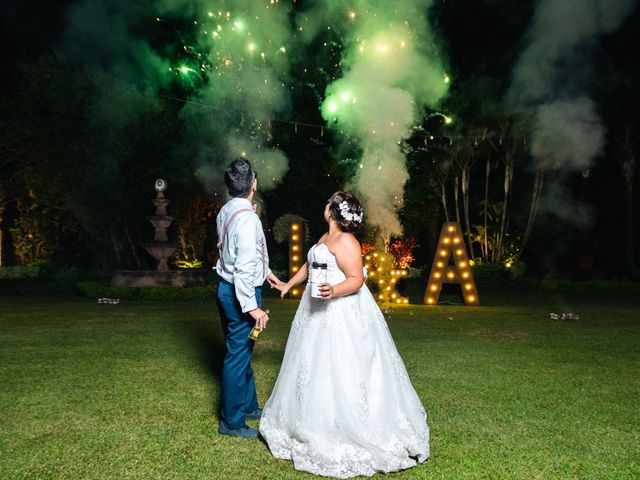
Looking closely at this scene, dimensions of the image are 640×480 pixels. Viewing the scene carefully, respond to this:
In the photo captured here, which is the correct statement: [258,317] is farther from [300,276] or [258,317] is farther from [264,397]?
[264,397]

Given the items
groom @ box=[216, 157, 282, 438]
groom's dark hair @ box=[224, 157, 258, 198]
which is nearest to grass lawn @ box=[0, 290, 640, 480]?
groom @ box=[216, 157, 282, 438]

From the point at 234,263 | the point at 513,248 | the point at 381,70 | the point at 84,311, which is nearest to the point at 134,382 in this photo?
the point at 234,263

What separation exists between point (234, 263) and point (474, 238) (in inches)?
781

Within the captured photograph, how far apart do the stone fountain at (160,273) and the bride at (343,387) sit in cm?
1217

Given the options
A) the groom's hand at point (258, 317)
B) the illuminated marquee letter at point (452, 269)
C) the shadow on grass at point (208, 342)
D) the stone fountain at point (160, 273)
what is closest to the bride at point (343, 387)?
the groom's hand at point (258, 317)

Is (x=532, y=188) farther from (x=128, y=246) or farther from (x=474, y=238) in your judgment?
(x=128, y=246)

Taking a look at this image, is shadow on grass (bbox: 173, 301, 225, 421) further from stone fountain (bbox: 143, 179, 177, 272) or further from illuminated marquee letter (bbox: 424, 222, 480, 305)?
stone fountain (bbox: 143, 179, 177, 272)

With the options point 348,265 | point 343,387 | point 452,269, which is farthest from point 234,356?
point 452,269

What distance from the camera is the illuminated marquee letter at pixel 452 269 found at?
518 inches

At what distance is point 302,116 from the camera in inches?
884

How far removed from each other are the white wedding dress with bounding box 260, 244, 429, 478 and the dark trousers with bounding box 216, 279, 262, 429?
0.26 meters

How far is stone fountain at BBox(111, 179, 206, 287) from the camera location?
15703 millimetres

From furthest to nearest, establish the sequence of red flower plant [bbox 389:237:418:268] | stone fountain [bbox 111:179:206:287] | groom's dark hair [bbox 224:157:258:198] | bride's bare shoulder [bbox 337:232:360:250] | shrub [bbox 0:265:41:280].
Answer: shrub [bbox 0:265:41:280] → stone fountain [bbox 111:179:206:287] → red flower plant [bbox 389:237:418:268] → groom's dark hair [bbox 224:157:258:198] → bride's bare shoulder [bbox 337:232:360:250]

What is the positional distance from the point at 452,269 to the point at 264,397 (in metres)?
8.67
